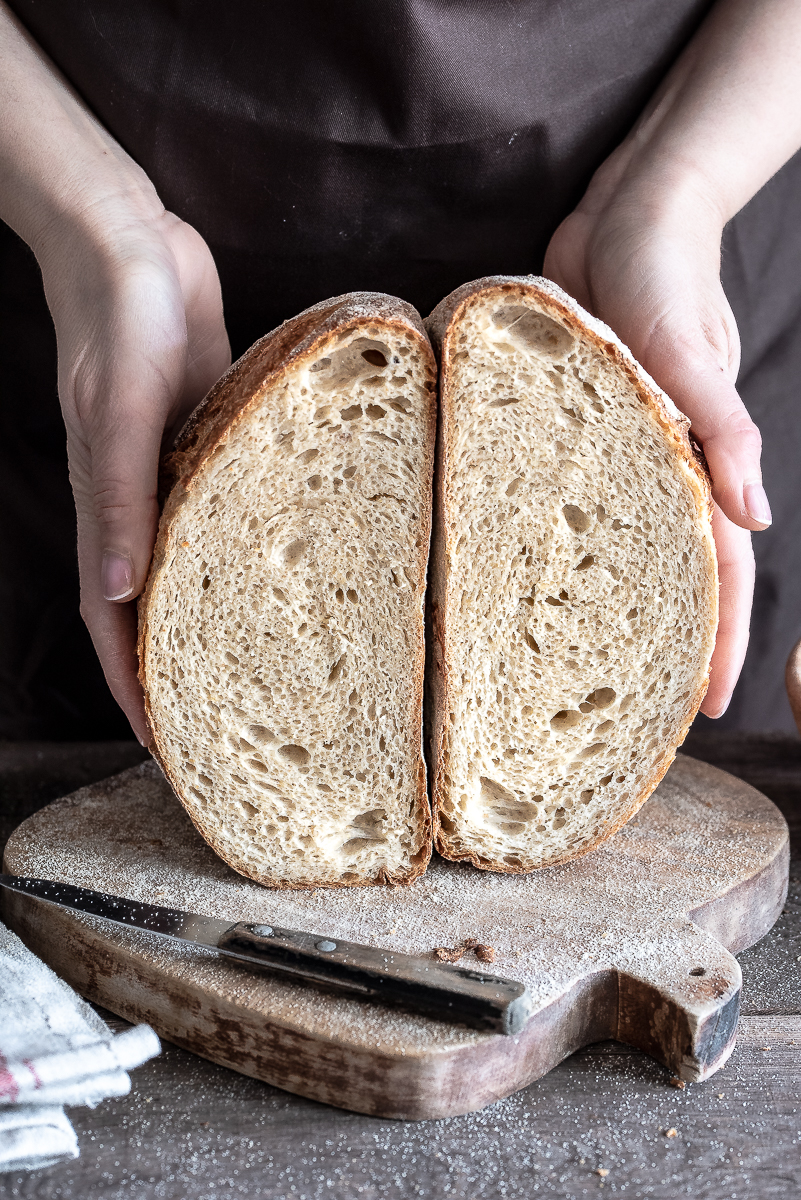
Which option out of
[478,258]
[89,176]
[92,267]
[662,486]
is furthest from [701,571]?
[89,176]

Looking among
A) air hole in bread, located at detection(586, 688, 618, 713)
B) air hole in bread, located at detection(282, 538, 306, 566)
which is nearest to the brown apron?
air hole in bread, located at detection(282, 538, 306, 566)

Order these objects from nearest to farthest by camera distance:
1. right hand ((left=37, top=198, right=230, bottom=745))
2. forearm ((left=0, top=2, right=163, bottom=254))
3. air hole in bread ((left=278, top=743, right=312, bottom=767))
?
right hand ((left=37, top=198, right=230, bottom=745)) < air hole in bread ((left=278, top=743, right=312, bottom=767)) < forearm ((left=0, top=2, right=163, bottom=254))

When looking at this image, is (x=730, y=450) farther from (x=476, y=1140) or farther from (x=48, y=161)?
(x=48, y=161)

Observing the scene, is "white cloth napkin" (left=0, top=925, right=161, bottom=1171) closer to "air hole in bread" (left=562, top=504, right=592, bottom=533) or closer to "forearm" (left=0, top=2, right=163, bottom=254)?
"air hole in bread" (left=562, top=504, right=592, bottom=533)

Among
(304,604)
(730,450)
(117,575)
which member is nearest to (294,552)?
(304,604)

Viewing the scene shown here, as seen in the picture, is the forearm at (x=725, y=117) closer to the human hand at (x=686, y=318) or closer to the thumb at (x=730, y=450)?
the human hand at (x=686, y=318)
